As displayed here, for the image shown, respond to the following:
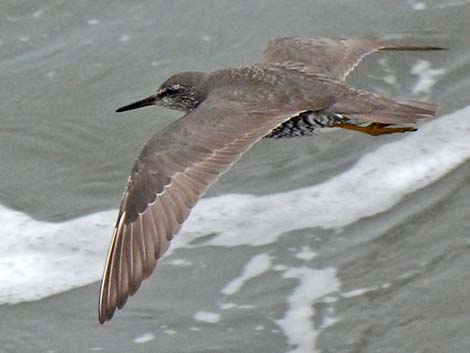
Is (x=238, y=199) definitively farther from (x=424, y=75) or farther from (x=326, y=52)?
(x=424, y=75)

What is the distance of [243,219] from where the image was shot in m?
7.15

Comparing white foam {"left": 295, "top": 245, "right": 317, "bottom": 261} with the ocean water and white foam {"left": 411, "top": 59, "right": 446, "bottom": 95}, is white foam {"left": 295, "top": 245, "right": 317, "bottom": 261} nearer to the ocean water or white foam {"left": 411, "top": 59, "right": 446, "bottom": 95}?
the ocean water

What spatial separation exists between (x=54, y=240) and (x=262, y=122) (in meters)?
1.44

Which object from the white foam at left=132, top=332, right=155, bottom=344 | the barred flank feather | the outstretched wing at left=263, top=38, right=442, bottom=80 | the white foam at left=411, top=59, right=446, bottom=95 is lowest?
the white foam at left=132, top=332, right=155, bottom=344

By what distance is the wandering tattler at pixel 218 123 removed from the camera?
6.00 m

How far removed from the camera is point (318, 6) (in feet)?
29.1

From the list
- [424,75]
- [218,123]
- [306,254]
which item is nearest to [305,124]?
[218,123]

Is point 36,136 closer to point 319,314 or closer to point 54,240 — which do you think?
point 54,240

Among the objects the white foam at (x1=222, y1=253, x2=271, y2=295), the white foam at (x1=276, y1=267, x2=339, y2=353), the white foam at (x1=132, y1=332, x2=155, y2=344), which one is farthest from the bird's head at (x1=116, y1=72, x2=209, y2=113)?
the white foam at (x1=132, y1=332, x2=155, y2=344)

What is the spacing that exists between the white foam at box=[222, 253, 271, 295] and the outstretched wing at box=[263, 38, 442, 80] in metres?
1.21

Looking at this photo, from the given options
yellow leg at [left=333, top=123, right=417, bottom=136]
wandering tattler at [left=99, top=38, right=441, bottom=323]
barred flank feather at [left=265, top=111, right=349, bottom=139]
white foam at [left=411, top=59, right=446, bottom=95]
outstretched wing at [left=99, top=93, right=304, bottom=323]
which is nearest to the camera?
outstretched wing at [left=99, top=93, right=304, bottom=323]

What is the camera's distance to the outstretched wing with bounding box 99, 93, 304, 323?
5.88 meters

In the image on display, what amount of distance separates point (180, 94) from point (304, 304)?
1699 millimetres

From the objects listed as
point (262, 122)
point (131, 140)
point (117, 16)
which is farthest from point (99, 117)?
point (262, 122)
